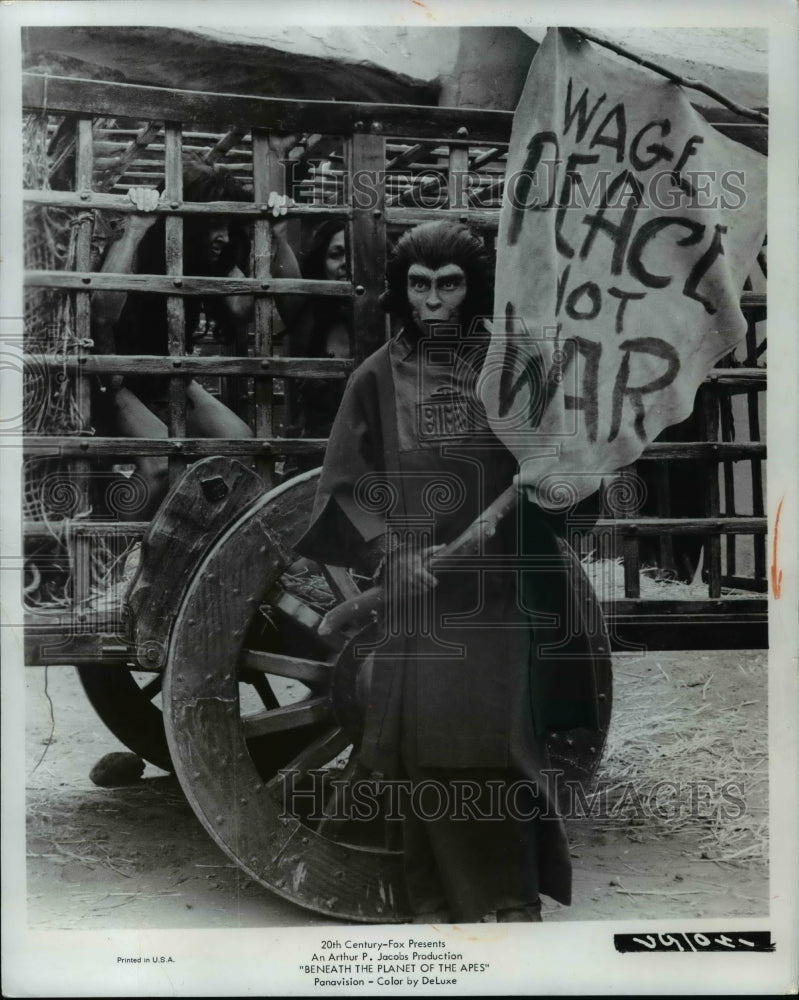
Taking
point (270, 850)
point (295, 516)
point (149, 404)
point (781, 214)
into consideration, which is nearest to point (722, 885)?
point (270, 850)

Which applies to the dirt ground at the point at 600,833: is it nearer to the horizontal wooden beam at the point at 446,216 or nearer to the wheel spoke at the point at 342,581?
the wheel spoke at the point at 342,581

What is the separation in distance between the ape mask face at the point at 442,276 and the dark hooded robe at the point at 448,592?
0.07 m

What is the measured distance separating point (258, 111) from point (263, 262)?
35 cm

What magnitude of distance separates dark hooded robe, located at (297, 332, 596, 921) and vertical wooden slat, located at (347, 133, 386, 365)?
61 millimetres

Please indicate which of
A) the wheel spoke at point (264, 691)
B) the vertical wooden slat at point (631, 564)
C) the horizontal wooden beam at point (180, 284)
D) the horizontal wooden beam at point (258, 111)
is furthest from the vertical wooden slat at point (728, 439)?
the wheel spoke at point (264, 691)

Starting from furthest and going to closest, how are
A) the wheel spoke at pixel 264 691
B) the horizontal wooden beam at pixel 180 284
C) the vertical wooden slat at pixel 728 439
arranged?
the wheel spoke at pixel 264 691 → the vertical wooden slat at pixel 728 439 → the horizontal wooden beam at pixel 180 284

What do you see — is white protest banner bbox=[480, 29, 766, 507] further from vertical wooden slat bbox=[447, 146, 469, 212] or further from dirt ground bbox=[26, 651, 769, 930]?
dirt ground bbox=[26, 651, 769, 930]

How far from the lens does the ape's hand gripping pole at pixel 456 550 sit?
2.46 m

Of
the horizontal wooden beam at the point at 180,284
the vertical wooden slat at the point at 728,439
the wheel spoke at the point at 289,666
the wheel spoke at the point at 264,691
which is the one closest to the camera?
the horizontal wooden beam at the point at 180,284

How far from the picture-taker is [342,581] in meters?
2.56

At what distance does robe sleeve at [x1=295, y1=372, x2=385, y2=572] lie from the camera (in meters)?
2.47

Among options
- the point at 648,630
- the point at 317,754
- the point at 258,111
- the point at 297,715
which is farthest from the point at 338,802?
the point at 258,111
